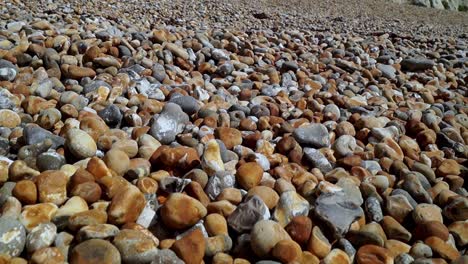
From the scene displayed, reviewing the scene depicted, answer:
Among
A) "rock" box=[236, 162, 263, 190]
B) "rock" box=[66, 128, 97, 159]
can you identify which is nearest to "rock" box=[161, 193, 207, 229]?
"rock" box=[236, 162, 263, 190]

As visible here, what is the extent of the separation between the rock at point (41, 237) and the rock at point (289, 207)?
0.86 metres

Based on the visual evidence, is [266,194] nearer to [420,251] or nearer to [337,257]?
[337,257]

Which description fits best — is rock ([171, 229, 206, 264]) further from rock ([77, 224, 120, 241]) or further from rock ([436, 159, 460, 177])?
rock ([436, 159, 460, 177])

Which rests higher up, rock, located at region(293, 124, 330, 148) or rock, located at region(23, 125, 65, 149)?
rock, located at region(293, 124, 330, 148)

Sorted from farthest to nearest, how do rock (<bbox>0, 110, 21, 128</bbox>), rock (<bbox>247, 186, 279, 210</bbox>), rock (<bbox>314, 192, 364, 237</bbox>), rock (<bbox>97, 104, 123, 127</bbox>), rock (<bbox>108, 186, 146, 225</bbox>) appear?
rock (<bbox>97, 104, 123, 127</bbox>)
rock (<bbox>0, 110, 21, 128</bbox>)
rock (<bbox>247, 186, 279, 210</bbox>)
rock (<bbox>314, 192, 364, 237</bbox>)
rock (<bbox>108, 186, 146, 225</bbox>)

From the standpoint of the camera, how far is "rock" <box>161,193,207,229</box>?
63.6 inches

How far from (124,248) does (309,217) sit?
0.79m

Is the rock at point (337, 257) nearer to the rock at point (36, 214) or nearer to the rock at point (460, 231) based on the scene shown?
the rock at point (460, 231)

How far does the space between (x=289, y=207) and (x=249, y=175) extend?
0.89 ft

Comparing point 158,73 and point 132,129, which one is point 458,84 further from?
point 132,129

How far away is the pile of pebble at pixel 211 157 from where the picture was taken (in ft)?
5.13

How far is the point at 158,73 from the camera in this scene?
305cm

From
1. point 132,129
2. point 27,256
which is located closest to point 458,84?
point 132,129

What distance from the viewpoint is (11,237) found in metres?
1.44
